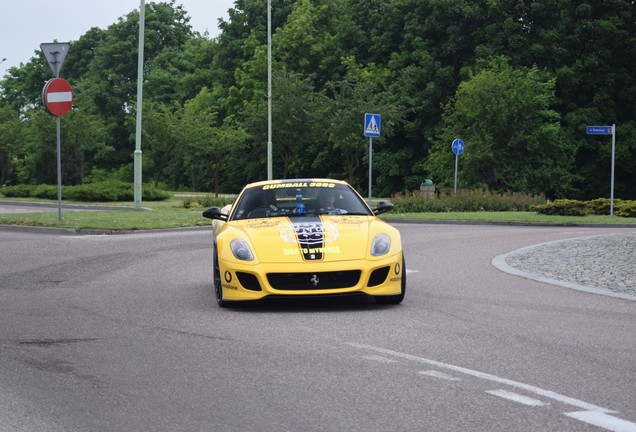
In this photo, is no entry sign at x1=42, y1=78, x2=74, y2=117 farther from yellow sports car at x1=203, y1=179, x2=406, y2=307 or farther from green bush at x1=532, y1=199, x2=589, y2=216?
green bush at x1=532, y1=199, x2=589, y2=216

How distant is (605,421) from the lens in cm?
578

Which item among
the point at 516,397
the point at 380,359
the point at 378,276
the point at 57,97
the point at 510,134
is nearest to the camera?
the point at 516,397

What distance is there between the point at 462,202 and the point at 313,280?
1118 inches

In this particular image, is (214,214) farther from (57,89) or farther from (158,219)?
(158,219)

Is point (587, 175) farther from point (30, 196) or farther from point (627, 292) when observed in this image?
point (627, 292)

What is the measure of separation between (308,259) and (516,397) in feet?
14.9

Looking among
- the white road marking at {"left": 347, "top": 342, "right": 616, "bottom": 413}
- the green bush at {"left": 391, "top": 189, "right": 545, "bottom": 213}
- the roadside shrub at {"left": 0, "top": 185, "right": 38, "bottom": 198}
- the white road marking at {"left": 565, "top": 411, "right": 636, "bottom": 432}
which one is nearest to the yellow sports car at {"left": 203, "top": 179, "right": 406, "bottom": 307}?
the white road marking at {"left": 347, "top": 342, "right": 616, "bottom": 413}

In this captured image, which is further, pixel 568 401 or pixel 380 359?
pixel 380 359

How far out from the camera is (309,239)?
10953mm

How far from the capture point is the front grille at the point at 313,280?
35.2 feet

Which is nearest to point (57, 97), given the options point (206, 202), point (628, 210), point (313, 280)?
point (206, 202)

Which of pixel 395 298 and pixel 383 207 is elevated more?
pixel 383 207

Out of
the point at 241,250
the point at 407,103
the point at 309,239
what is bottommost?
the point at 241,250

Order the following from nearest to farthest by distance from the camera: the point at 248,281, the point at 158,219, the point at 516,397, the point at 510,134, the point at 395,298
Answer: the point at 516,397
the point at 248,281
the point at 395,298
the point at 158,219
the point at 510,134
